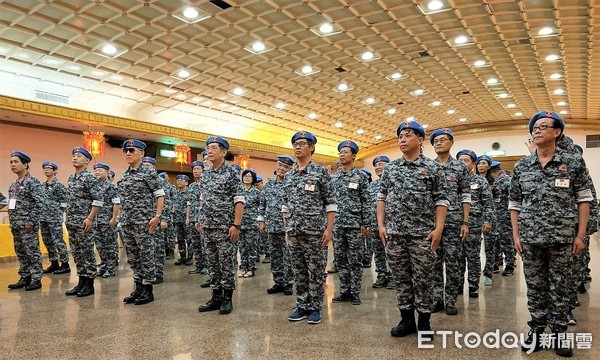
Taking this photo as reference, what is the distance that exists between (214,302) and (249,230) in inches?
94.4

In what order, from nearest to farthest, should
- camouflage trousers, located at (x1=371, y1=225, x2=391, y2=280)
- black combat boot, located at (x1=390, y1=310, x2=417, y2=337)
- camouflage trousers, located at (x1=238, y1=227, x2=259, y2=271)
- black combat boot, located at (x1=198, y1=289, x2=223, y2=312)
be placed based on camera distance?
black combat boot, located at (x1=390, y1=310, x2=417, y2=337) → black combat boot, located at (x1=198, y1=289, x2=223, y2=312) → camouflage trousers, located at (x1=371, y1=225, x2=391, y2=280) → camouflage trousers, located at (x1=238, y1=227, x2=259, y2=271)

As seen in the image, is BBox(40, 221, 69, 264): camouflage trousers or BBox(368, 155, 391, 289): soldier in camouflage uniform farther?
BBox(40, 221, 69, 264): camouflage trousers

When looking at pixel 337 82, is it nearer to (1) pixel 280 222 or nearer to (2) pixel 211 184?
(1) pixel 280 222

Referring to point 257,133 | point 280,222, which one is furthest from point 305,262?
point 257,133

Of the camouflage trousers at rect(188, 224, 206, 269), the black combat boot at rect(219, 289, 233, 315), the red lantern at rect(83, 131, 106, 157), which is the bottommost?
the black combat boot at rect(219, 289, 233, 315)

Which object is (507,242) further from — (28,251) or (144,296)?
(28,251)

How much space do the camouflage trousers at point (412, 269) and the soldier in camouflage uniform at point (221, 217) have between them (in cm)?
145

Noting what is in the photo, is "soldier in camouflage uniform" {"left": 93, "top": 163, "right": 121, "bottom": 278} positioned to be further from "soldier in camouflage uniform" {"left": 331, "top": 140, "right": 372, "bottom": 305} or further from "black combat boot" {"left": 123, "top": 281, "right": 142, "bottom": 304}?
"soldier in camouflage uniform" {"left": 331, "top": 140, "right": 372, "bottom": 305}

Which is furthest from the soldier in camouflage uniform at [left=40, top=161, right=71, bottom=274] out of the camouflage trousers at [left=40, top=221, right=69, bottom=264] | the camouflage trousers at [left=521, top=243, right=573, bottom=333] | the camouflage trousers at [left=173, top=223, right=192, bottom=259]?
the camouflage trousers at [left=521, top=243, right=573, bottom=333]

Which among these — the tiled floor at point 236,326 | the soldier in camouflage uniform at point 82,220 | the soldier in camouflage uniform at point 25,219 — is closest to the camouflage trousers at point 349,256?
the tiled floor at point 236,326

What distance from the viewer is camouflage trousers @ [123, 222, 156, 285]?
3.98m

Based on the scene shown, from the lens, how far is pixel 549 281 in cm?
259

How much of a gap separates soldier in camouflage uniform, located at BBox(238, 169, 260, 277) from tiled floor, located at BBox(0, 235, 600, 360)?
1149 mm

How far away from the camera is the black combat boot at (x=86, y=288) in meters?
4.44
